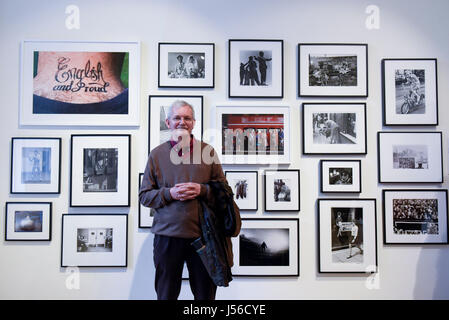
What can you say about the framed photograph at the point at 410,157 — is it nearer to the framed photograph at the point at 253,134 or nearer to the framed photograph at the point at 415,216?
the framed photograph at the point at 415,216

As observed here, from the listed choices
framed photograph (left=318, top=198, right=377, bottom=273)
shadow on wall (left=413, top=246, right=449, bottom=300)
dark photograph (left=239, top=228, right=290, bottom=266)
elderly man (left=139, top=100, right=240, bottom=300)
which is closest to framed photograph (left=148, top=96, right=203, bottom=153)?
elderly man (left=139, top=100, right=240, bottom=300)

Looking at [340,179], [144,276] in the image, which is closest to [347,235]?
[340,179]

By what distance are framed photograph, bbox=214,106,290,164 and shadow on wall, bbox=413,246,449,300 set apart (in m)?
1.36

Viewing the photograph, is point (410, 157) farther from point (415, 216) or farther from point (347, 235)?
point (347, 235)

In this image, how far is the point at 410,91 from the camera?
2.63 meters

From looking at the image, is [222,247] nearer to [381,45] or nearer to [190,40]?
[190,40]

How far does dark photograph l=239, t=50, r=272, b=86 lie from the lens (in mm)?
2615

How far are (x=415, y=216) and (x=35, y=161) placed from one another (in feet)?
10.0

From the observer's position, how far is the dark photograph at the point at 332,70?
2627mm

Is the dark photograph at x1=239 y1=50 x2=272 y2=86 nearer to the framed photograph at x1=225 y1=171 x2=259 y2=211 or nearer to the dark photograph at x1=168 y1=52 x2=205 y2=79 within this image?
the dark photograph at x1=168 y1=52 x2=205 y2=79

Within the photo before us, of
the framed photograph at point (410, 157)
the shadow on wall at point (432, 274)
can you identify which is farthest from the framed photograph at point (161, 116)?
the shadow on wall at point (432, 274)

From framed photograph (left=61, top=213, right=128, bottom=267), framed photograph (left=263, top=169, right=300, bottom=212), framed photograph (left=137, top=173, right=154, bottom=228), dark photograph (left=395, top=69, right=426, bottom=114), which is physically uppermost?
dark photograph (left=395, top=69, right=426, bottom=114)

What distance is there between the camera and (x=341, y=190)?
2568mm

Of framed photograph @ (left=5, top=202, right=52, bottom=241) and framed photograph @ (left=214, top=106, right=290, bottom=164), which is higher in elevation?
framed photograph @ (left=214, top=106, right=290, bottom=164)
